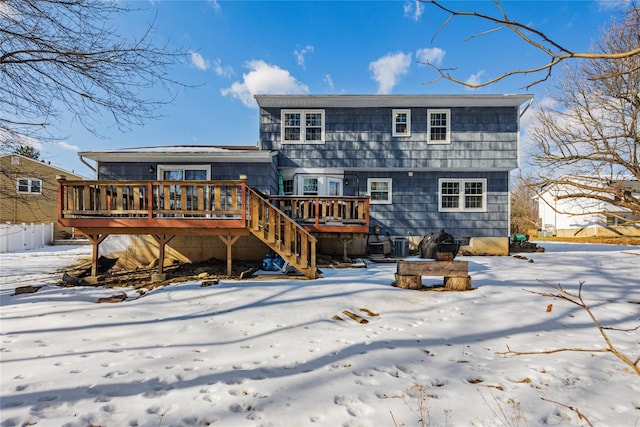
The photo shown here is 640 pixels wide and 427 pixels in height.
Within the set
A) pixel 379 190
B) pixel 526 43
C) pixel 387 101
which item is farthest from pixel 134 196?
pixel 387 101

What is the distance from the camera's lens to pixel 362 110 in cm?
1160

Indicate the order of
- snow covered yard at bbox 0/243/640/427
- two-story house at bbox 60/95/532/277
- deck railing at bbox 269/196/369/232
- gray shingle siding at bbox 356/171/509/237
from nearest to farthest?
snow covered yard at bbox 0/243/640/427 → deck railing at bbox 269/196/369/232 → two-story house at bbox 60/95/532/277 → gray shingle siding at bbox 356/171/509/237

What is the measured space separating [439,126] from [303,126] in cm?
546

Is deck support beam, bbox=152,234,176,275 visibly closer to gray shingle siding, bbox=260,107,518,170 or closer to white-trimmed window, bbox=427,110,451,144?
gray shingle siding, bbox=260,107,518,170

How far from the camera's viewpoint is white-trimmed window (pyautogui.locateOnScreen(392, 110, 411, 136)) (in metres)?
11.6

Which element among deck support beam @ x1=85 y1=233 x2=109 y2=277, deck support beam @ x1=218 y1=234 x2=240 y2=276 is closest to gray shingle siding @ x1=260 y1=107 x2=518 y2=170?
deck support beam @ x1=218 y1=234 x2=240 y2=276

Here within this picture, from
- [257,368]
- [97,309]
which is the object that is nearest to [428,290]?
[257,368]

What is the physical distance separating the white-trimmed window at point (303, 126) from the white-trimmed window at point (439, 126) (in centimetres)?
433

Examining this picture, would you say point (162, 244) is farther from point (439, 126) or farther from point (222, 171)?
point (439, 126)

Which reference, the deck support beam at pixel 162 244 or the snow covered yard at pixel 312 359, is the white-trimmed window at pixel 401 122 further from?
the deck support beam at pixel 162 244

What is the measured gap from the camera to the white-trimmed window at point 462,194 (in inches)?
460

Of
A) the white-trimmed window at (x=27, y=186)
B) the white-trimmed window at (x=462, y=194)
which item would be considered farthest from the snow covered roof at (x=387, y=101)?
the white-trimmed window at (x=27, y=186)

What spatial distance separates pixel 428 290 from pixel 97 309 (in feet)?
20.4

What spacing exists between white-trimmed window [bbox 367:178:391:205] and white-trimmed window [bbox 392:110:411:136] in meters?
1.94
